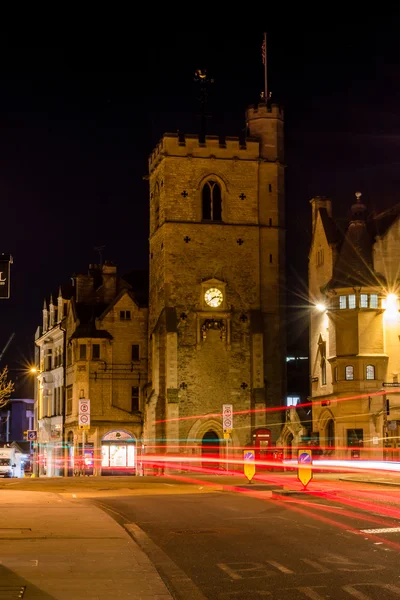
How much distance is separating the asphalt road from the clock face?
38195 mm

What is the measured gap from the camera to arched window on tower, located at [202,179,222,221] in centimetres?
6588

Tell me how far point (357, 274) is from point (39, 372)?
3672 cm

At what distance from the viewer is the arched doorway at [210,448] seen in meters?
63.8

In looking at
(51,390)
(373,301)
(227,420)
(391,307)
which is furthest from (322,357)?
(51,390)

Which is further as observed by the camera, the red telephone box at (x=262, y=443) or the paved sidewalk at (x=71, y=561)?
the red telephone box at (x=262, y=443)

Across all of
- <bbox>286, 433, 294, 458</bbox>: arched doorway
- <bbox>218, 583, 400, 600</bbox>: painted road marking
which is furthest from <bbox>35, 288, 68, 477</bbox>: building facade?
<bbox>218, 583, 400, 600</bbox>: painted road marking

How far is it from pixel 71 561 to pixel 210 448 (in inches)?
2006

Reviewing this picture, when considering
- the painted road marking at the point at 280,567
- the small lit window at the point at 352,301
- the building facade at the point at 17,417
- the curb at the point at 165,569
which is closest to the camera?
the curb at the point at 165,569

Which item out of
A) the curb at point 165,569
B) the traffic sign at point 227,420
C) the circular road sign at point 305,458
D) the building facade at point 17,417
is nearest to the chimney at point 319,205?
the traffic sign at point 227,420

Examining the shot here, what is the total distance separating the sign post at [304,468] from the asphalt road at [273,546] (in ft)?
11.8

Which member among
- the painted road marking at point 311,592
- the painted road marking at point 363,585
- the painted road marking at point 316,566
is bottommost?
the painted road marking at point 311,592

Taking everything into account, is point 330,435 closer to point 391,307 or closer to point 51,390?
point 391,307

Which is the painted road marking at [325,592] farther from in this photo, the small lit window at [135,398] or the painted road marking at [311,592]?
the small lit window at [135,398]

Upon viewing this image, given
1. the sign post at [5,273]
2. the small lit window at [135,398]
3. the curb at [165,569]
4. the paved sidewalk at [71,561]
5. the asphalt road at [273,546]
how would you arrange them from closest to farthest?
the paved sidewalk at [71,561], the curb at [165,569], the asphalt road at [273,546], the sign post at [5,273], the small lit window at [135,398]
